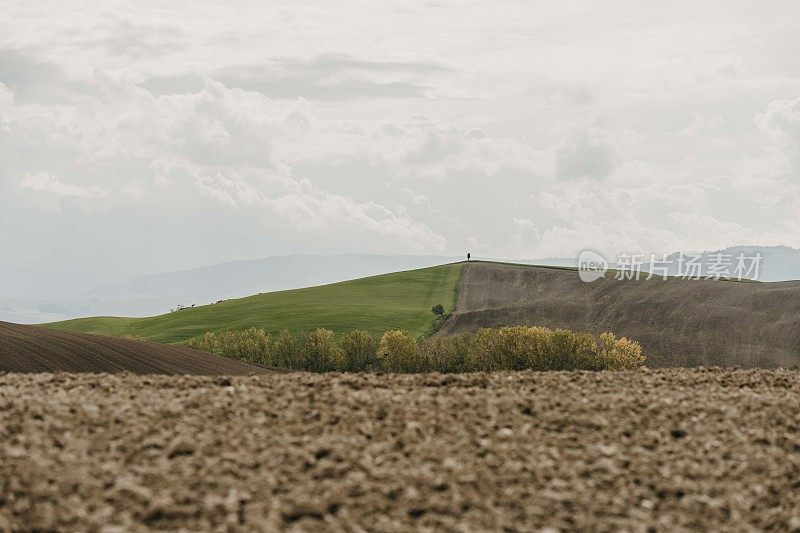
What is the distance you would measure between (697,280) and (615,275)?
1650cm

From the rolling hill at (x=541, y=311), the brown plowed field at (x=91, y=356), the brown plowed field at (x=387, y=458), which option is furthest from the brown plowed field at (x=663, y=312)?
the brown plowed field at (x=387, y=458)

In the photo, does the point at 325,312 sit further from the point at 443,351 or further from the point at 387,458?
the point at 387,458

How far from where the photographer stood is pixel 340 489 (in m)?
9.91

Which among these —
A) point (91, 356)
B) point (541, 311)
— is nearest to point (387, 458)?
point (91, 356)

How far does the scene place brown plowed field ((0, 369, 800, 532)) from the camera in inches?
374

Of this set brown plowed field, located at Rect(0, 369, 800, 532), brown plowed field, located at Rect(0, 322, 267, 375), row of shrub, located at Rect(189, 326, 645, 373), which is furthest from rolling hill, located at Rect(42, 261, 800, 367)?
brown plowed field, located at Rect(0, 369, 800, 532)

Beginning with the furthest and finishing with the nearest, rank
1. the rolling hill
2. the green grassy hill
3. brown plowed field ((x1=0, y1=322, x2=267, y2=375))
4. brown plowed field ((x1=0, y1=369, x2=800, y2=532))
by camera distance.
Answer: the green grassy hill → the rolling hill → brown plowed field ((x1=0, y1=322, x2=267, y2=375)) → brown plowed field ((x1=0, y1=369, x2=800, y2=532))

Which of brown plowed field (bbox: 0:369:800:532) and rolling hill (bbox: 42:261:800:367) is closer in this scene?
brown plowed field (bbox: 0:369:800:532)

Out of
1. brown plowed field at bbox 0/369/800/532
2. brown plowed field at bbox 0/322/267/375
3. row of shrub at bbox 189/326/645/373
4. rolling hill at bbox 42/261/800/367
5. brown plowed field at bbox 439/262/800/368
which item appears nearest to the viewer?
brown plowed field at bbox 0/369/800/532

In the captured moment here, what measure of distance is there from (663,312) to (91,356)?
95.3 meters

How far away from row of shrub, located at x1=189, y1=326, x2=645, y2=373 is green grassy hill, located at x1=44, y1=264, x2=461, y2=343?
15971mm

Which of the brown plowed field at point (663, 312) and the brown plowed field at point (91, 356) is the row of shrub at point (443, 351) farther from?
the brown plowed field at point (91, 356)

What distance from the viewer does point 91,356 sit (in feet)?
74.8
